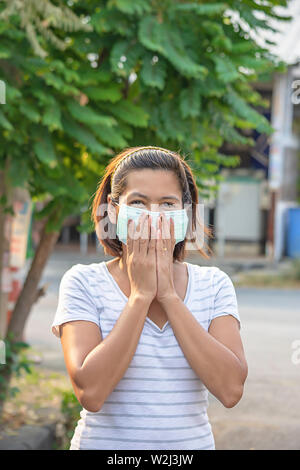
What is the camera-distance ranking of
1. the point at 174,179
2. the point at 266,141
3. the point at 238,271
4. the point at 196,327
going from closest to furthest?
1. the point at 196,327
2. the point at 174,179
3. the point at 238,271
4. the point at 266,141

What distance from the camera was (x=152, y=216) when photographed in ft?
5.56

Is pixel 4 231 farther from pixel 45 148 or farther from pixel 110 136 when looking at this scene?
pixel 110 136

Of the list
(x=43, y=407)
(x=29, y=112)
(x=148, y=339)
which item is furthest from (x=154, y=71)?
(x=43, y=407)

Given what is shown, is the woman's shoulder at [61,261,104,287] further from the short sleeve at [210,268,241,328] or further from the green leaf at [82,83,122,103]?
the green leaf at [82,83,122,103]

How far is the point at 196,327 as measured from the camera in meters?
1.66

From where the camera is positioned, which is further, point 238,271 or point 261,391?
point 238,271

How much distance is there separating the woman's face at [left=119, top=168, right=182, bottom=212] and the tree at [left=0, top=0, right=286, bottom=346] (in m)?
1.68

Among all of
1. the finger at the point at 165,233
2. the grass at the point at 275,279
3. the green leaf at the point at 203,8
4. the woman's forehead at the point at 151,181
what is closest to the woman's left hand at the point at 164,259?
the finger at the point at 165,233

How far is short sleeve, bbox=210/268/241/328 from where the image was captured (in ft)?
5.88

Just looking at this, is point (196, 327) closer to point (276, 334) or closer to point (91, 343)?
point (91, 343)

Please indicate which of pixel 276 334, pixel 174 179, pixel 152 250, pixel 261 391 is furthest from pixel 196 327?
pixel 276 334

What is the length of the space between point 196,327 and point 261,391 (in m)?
4.69

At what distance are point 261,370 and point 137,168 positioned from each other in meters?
5.58

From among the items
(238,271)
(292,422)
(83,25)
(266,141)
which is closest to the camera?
(83,25)
